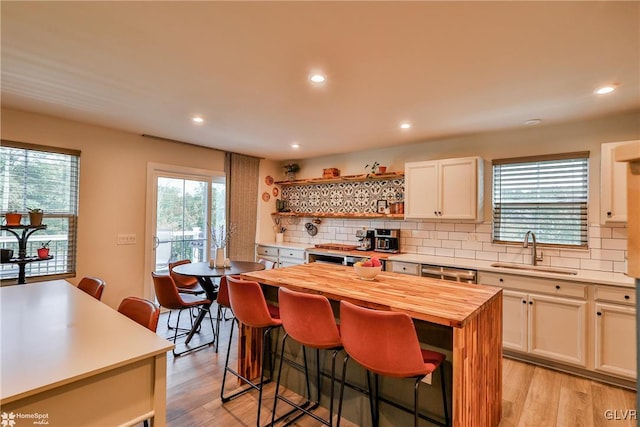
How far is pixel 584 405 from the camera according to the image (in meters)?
2.38

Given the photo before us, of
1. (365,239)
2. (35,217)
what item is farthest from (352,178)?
(35,217)

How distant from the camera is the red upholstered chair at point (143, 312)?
171 cm

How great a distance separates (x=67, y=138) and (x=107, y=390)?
3.51 meters

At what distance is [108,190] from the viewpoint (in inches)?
151

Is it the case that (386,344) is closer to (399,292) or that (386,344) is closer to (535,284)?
(399,292)

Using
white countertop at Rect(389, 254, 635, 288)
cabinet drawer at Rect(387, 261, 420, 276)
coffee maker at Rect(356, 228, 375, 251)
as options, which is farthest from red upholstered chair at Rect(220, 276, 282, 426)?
coffee maker at Rect(356, 228, 375, 251)

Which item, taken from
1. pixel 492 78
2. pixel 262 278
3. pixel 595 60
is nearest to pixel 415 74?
pixel 492 78

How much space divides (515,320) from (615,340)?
0.72 metres

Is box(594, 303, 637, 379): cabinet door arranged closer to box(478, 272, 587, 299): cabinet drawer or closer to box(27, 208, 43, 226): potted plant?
box(478, 272, 587, 299): cabinet drawer

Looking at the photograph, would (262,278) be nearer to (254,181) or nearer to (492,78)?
(492,78)

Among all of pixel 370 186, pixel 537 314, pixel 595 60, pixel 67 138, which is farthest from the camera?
pixel 370 186

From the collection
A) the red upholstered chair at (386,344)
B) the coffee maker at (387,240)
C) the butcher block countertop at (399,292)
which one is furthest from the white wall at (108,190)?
the red upholstered chair at (386,344)

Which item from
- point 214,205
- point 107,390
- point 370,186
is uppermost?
point 370,186

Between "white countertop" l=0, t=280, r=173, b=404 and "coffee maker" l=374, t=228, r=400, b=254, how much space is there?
3389 millimetres
